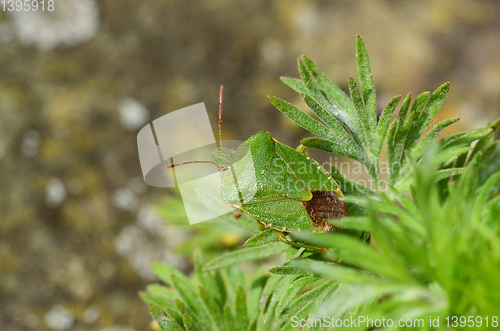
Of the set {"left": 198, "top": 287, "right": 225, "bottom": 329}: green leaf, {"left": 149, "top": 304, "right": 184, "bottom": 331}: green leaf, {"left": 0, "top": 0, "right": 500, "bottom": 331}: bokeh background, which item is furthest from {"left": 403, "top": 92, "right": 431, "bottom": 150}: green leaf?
{"left": 0, "top": 0, "right": 500, "bottom": 331}: bokeh background

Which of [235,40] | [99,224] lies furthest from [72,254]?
[235,40]

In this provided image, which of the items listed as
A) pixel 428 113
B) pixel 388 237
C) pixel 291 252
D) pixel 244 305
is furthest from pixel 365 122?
pixel 244 305

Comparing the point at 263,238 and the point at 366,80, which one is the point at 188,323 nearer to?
the point at 263,238

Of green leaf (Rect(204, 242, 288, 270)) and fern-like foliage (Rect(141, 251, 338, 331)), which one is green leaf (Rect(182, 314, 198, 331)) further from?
green leaf (Rect(204, 242, 288, 270))

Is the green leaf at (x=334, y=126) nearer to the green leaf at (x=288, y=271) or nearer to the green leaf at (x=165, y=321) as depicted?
the green leaf at (x=288, y=271)

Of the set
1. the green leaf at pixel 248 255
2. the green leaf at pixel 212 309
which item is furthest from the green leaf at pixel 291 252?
the green leaf at pixel 212 309

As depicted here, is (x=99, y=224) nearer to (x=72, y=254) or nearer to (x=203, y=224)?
(x=72, y=254)
